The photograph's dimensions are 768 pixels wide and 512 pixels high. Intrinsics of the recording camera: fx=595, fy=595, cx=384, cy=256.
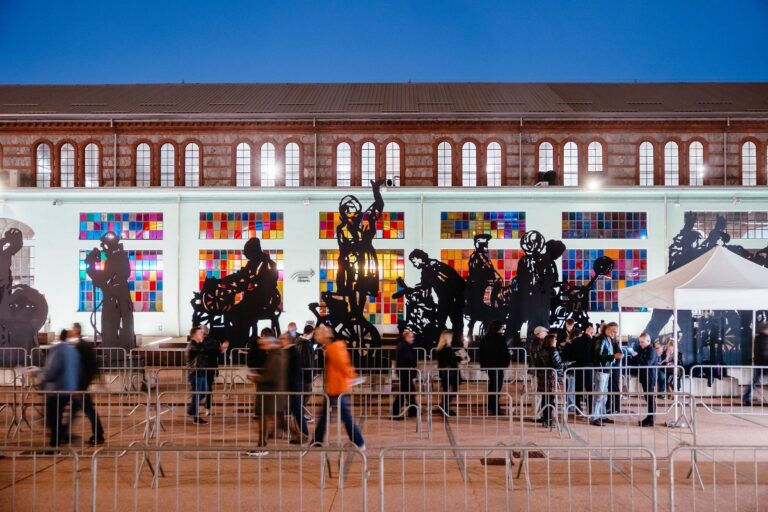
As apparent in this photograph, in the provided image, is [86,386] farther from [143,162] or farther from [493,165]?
[493,165]

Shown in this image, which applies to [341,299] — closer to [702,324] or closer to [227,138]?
[702,324]

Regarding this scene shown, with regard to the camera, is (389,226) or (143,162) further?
(143,162)

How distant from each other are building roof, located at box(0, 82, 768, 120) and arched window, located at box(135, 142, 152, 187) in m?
1.36

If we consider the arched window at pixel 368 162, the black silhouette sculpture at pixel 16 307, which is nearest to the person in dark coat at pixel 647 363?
the arched window at pixel 368 162

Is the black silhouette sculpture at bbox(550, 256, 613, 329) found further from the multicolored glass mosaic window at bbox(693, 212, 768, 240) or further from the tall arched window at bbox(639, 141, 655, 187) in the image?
the tall arched window at bbox(639, 141, 655, 187)

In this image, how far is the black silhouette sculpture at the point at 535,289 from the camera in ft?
61.3

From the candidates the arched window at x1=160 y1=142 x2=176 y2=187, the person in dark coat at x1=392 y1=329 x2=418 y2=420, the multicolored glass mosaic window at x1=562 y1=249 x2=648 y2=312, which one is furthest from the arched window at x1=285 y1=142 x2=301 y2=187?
the person in dark coat at x1=392 y1=329 x2=418 y2=420

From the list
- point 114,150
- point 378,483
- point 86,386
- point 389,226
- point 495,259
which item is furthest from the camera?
point 114,150

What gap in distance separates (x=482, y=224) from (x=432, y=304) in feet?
24.6

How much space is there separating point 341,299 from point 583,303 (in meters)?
7.75

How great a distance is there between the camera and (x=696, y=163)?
26.5m

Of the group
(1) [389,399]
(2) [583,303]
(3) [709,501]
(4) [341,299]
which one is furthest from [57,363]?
(2) [583,303]

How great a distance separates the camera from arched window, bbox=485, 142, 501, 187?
86.4ft

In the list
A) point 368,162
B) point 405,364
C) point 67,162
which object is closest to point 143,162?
point 67,162
